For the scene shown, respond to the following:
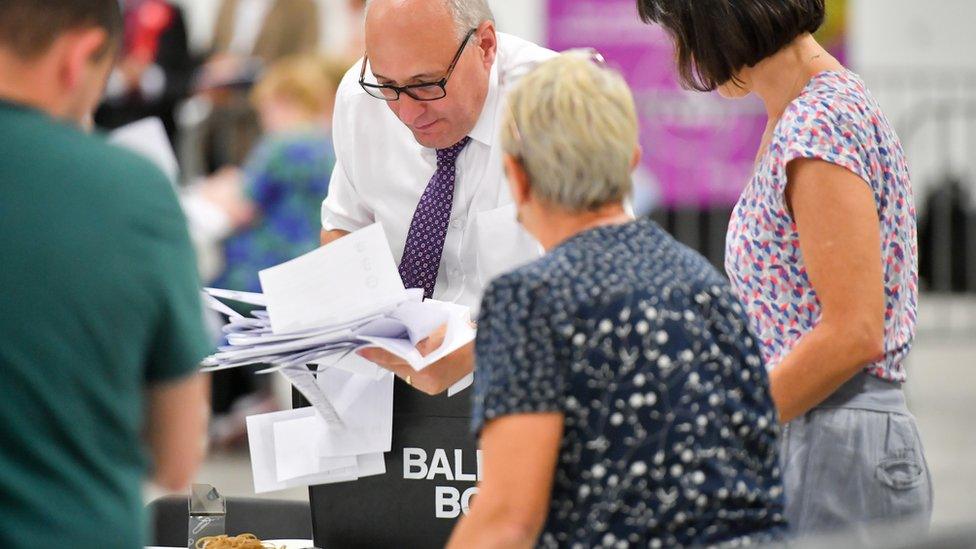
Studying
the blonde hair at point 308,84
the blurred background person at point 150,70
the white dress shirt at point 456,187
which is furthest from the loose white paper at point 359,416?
the blurred background person at point 150,70

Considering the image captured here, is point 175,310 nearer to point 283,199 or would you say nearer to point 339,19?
point 283,199

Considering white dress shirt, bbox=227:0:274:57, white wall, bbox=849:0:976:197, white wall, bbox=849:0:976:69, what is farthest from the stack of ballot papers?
white wall, bbox=849:0:976:69

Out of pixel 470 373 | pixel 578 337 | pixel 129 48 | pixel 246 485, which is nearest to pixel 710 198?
pixel 129 48

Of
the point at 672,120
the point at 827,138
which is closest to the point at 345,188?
the point at 827,138

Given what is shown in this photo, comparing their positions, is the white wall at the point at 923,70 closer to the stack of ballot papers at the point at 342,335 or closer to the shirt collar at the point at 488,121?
the shirt collar at the point at 488,121

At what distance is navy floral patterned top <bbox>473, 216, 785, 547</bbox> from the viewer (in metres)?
1.74

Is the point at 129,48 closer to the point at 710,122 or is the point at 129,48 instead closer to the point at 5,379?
the point at 710,122

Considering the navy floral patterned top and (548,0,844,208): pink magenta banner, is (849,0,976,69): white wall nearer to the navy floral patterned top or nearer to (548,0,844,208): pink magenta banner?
(548,0,844,208): pink magenta banner

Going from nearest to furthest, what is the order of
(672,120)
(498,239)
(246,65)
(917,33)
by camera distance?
(498,239)
(246,65)
(672,120)
(917,33)

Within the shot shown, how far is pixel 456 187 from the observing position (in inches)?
114

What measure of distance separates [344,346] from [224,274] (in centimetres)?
444

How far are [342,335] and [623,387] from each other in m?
0.65

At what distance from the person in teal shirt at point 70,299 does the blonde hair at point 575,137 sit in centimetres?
46

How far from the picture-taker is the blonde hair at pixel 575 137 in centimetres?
180
